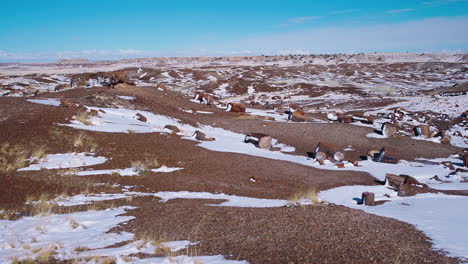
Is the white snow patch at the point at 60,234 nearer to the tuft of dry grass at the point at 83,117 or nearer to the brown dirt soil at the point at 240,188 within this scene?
the brown dirt soil at the point at 240,188

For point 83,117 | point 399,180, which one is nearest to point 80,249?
point 399,180

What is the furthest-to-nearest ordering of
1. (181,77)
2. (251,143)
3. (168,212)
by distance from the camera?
(181,77) < (251,143) < (168,212)

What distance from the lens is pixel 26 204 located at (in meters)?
7.62

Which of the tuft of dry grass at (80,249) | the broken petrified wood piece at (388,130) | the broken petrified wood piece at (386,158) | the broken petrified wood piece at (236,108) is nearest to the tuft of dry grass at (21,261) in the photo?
the tuft of dry grass at (80,249)

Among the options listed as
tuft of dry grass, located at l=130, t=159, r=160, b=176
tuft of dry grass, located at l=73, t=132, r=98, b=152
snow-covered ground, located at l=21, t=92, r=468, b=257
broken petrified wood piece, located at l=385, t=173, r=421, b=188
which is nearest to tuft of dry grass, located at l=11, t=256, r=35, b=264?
snow-covered ground, located at l=21, t=92, r=468, b=257

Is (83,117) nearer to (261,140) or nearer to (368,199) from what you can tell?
(261,140)

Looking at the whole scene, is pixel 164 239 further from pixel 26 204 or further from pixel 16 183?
pixel 16 183

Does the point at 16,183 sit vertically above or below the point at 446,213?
above

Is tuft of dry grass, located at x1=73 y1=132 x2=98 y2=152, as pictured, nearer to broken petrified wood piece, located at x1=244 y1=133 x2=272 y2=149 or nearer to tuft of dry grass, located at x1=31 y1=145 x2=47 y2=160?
tuft of dry grass, located at x1=31 y1=145 x2=47 y2=160

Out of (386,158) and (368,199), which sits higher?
(368,199)

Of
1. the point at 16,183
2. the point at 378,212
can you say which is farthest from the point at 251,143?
the point at 16,183

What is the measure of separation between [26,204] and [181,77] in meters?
58.6

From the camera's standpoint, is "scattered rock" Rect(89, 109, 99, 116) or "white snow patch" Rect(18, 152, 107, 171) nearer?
"white snow patch" Rect(18, 152, 107, 171)

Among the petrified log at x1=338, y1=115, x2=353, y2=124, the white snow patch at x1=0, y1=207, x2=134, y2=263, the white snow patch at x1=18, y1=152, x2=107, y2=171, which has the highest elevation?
the white snow patch at x1=0, y1=207, x2=134, y2=263
